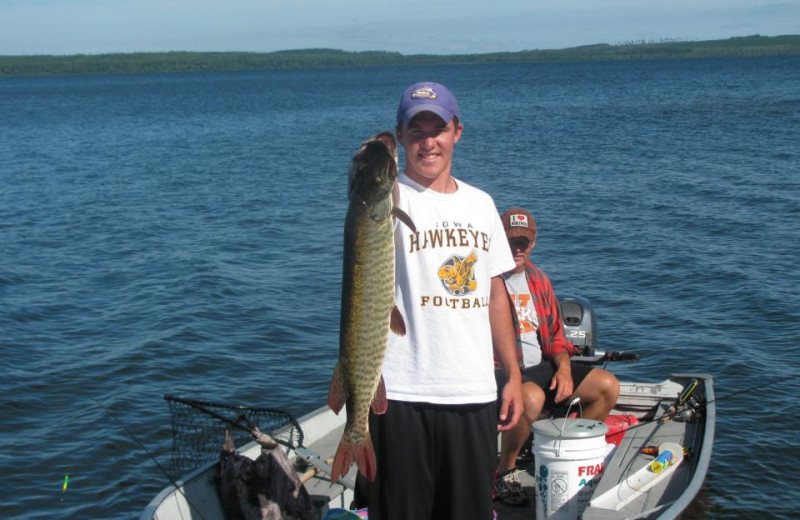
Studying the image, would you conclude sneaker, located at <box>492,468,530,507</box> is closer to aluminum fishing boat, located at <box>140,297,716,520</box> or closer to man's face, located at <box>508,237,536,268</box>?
aluminum fishing boat, located at <box>140,297,716,520</box>

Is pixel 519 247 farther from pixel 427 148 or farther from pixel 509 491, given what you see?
pixel 427 148

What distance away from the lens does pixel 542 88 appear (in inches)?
3465

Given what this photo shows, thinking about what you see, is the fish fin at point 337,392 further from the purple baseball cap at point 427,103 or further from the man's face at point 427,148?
the purple baseball cap at point 427,103

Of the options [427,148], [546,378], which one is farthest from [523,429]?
[427,148]

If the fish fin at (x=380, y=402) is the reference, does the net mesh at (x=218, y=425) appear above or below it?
below

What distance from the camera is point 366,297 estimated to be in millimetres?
3854

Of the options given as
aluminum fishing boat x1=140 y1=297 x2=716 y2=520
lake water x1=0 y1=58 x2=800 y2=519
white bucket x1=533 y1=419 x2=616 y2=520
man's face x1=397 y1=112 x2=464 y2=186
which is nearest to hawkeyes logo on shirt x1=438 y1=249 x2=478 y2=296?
man's face x1=397 y1=112 x2=464 y2=186

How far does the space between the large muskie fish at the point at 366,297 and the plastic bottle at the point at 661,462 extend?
10.8 ft

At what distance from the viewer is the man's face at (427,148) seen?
4188 mm

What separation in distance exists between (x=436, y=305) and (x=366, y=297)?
1.23 ft

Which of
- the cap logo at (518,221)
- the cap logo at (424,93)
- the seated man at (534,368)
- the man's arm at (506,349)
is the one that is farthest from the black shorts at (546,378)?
the cap logo at (424,93)

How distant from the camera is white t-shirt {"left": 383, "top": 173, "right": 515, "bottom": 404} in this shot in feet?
13.4

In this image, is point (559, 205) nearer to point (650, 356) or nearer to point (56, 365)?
point (650, 356)

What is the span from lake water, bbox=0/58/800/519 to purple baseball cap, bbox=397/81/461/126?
5.66m
